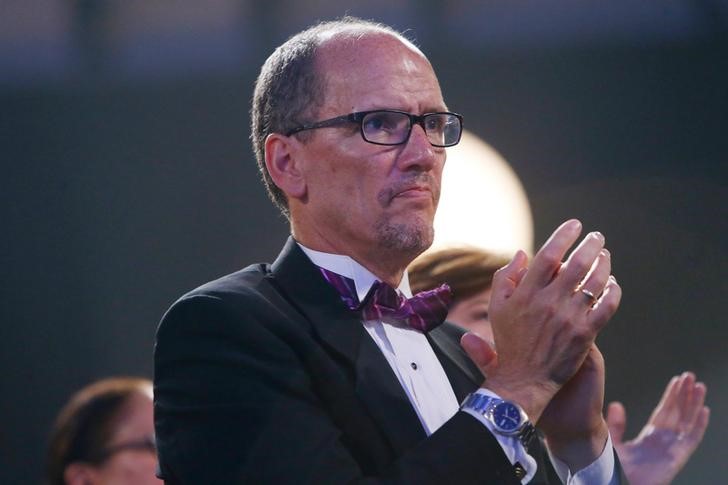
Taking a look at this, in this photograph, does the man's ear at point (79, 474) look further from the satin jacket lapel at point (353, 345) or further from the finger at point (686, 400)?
the finger at point (686, 400)

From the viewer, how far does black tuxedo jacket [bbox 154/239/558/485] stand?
4.49 feet

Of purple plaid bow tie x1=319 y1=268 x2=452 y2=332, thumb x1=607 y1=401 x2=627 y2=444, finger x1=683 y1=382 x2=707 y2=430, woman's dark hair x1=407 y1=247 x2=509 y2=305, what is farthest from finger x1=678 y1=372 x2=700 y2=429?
purple plaid bow tie x1=319 y1=268 x2=452 y2=332

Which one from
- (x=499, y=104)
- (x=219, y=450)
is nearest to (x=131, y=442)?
(x=219, y=450)

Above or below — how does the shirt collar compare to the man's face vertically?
below

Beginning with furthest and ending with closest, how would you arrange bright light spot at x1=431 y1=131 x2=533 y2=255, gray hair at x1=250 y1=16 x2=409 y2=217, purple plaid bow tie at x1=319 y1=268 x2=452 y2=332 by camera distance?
1. bright light spot at x1=431 y1=131 x2=533 y2=255
2. gray hair at x1=250 y1=16 x2=409 y2=217
3. purple plaid bow tie at x1=319 y1=268 x2=452 y2=332

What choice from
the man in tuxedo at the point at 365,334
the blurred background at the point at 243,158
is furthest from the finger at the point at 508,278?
the blurred background at the point at 243,158

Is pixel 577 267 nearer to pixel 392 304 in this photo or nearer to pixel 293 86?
pixel 392 304

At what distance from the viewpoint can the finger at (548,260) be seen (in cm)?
145

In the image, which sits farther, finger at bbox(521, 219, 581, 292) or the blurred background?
the blurred background

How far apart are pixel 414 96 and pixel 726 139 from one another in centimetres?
429

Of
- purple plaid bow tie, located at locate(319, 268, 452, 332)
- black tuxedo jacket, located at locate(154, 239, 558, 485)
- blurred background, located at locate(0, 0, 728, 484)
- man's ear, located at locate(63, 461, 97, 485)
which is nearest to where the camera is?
black tuxedo jacket, located at locate(154, 239, 558, 485)

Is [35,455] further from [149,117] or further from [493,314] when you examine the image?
[493,314]

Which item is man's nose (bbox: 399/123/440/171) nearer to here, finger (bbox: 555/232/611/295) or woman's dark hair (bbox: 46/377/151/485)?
finger (bbox: 555/232/611/295)

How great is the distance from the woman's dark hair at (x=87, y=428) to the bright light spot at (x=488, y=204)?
9.22 feet
